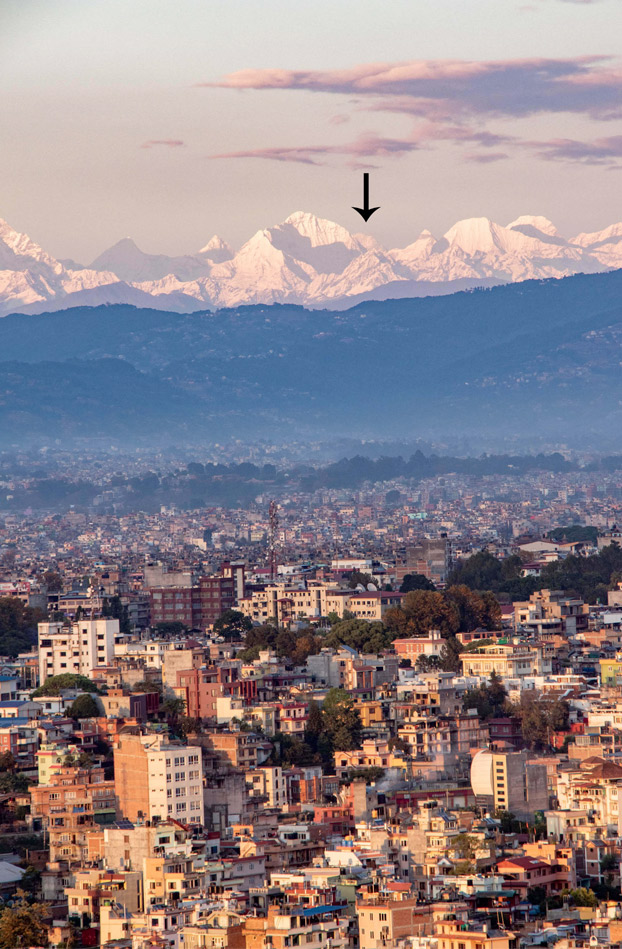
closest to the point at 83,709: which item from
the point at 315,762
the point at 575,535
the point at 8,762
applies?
the point at 8,762

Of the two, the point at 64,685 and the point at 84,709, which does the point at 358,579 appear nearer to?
the point at 64,685

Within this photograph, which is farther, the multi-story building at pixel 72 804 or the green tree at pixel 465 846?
the multi-story building at pixel 72 804

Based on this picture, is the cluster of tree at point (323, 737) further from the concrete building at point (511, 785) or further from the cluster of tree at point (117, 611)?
the cluster of tree at point (117, 611)

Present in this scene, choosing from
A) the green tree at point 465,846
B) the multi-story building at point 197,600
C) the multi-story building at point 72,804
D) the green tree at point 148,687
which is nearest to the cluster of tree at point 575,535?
the multi-story building at point 197,600

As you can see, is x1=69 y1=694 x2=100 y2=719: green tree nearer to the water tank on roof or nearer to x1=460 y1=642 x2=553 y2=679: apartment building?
→ the water tank on roof

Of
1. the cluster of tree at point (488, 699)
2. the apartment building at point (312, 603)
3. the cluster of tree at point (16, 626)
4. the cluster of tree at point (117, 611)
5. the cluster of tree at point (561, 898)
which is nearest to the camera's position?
the cluster of tree at point (561, 898)

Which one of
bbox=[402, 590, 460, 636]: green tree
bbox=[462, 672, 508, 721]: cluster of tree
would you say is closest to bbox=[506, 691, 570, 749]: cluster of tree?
bbox=[462, 672, 508, 721]: cluster of tree

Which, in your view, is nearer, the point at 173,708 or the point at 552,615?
the point at 173,708
